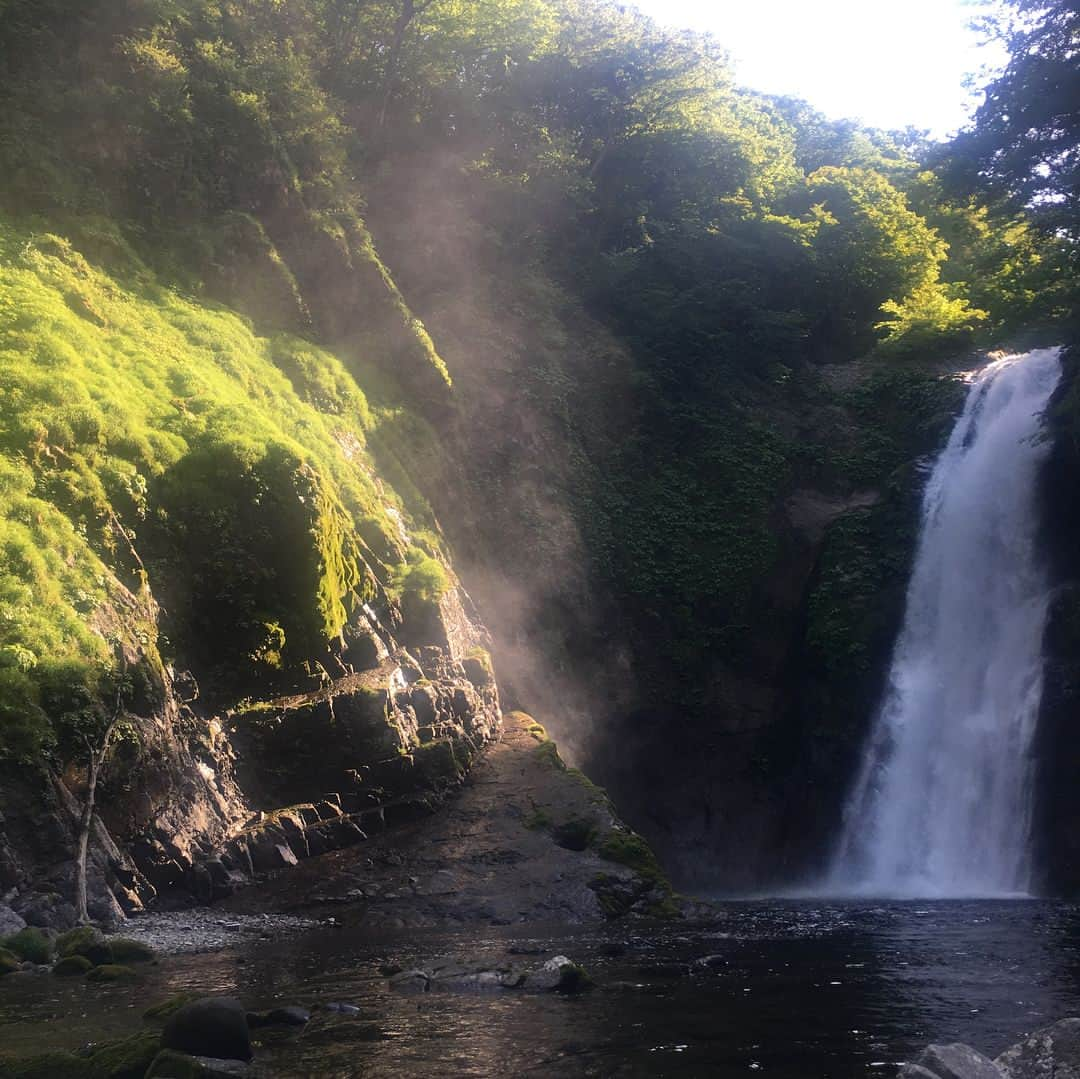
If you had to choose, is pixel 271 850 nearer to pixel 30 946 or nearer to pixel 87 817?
pixel 87 817

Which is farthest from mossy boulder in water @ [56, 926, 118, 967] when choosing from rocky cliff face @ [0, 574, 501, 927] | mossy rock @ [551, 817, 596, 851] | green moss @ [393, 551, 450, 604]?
green moss @ [393, 551, 450, 604]

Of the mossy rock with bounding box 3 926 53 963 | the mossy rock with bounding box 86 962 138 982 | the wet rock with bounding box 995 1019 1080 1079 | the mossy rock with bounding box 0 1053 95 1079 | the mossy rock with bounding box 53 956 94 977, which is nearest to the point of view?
the wet rock with bounding box 995 1019 1080 1079

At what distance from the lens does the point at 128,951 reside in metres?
11.1

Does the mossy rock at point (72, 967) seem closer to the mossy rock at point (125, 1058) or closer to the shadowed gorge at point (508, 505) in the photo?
the shadowed gorge at point (508, 505)

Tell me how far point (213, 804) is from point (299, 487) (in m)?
5.95

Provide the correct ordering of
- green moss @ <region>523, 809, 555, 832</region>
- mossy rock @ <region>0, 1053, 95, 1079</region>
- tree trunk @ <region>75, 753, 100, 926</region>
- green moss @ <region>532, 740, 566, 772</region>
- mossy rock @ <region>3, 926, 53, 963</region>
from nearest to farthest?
1. mossy rock @ <region>0, 1053, 95, 1079</region>
2. mossy rock @ <region>3, 926, 53, 963</region>
3. tree trunk @ <region>75, 753, 100, 926</region>
4. green moss @ <region>523, 809, 555, 832</region>
5. green moss @ <region>532, 740, 566, 772</region>

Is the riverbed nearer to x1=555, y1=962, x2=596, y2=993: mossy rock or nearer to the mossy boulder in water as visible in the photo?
x1=555, y1=962, x2=596, y2=993: mossy rock

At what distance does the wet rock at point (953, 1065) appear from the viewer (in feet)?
20.0

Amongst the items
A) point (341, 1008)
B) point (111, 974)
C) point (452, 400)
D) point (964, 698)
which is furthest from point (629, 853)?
point (452, 400)

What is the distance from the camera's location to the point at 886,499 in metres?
32.3

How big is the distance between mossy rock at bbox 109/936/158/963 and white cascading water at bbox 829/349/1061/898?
1764cm

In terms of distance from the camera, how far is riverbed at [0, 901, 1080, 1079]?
766 cm

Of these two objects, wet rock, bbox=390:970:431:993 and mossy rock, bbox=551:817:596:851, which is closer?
wet rock, bbox=390:970:431:993

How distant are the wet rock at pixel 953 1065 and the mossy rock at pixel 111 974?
26.1 feet
